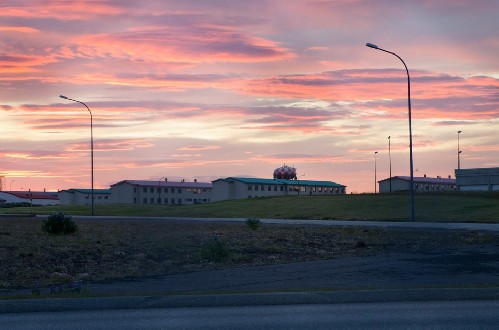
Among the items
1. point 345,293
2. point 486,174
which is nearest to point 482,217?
point 345,293

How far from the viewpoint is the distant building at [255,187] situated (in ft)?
425

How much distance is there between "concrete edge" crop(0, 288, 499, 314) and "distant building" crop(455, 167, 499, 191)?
92.3m

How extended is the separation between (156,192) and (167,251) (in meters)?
123

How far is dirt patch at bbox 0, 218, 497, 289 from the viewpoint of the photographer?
19.6 m

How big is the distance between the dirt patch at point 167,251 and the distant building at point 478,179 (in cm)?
7215

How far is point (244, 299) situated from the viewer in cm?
1331

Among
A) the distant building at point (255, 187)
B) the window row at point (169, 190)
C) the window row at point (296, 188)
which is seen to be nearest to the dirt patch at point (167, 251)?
the distant building at point (255, 187)

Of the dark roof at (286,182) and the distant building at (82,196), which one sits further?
the distant building at (82,196)

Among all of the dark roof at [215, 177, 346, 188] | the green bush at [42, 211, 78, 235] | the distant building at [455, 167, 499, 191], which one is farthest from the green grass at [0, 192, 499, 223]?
the dark roof at [215, 177, 346, 188]

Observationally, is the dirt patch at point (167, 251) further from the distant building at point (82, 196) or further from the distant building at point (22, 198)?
the distant building at point (22, 198)

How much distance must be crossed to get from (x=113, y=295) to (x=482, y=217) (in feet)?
134

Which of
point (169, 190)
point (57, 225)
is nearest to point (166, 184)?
point (169, 190)

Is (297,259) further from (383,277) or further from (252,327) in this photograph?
(252,327)

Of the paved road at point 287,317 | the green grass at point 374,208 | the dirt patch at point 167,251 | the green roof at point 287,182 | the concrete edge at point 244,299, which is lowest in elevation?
the paved road at point 287,317
